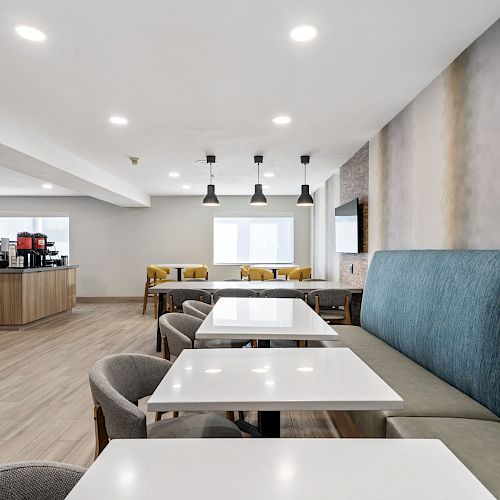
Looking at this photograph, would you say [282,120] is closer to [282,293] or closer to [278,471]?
[282,293]

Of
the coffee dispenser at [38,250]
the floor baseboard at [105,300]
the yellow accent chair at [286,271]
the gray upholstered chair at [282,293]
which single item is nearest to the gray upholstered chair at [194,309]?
the gray upholstered chair at [282,293]

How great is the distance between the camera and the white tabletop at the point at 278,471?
854mm

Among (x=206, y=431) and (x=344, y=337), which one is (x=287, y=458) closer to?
(x=206, y=431)

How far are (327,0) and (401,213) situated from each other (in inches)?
94.8

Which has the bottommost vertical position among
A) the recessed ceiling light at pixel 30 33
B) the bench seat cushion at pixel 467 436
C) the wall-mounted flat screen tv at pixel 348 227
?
the bench seat cushion at pixel 467 436

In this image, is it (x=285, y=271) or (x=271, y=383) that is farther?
(x=285, y=271)

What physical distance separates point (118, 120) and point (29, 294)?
12.6 ft

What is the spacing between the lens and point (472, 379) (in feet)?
7.22

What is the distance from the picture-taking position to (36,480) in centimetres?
102

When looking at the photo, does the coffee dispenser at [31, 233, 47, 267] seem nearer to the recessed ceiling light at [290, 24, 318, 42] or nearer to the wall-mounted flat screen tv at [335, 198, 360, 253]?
Answer: the wall-mounted flat screen tv at [335, 198, 360, 253]

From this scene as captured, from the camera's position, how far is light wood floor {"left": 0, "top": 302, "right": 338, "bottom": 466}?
278cm

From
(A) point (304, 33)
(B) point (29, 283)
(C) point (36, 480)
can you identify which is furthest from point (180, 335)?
(B) point (29, 283)

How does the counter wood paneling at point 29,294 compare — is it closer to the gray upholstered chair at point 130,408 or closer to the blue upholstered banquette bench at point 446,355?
the blue upholstered banquette bench at point 446,355

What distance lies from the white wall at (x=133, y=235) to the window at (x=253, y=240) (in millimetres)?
264
